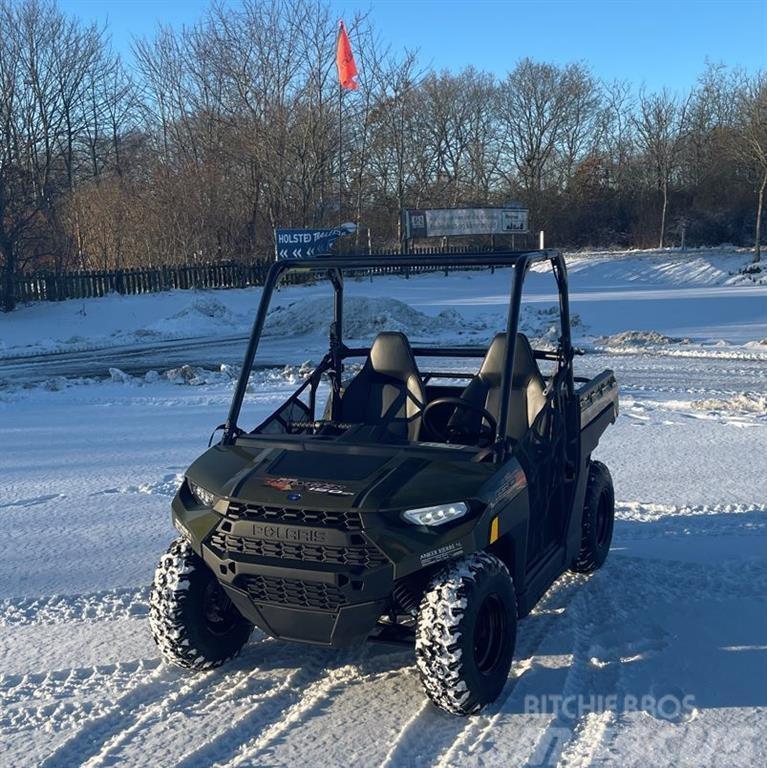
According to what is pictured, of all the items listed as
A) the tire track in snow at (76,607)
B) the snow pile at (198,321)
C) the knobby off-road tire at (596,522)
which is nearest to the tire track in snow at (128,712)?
the tire track in snow at (76,607)

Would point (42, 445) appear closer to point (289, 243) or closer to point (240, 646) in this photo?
point (240, 646)

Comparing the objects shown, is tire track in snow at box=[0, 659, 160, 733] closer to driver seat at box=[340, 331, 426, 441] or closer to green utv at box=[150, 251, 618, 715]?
green utv at box=[150, 251, 618, 715]

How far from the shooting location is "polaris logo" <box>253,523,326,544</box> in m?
3.39

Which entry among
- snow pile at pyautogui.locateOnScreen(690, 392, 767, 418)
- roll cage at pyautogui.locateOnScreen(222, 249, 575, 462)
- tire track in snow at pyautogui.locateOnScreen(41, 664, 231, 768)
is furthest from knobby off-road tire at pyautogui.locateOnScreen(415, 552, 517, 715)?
snow pile at pyautogui.locateOnScreen(690, 392, 767, 418)

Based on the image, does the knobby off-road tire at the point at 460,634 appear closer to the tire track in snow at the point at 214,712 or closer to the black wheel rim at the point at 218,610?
the tire track in snow at the point at 214,712

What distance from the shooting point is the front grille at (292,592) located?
11.3 feet

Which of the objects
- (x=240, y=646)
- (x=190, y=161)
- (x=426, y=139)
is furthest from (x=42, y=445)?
(x=426, y=139)

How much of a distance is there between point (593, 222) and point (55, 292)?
3663 cm

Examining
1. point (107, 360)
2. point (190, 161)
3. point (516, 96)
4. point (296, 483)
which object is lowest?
point (107, 360)

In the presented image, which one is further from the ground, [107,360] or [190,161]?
[190,161]

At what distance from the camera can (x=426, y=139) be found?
173 feet

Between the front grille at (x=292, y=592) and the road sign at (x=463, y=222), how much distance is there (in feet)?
104

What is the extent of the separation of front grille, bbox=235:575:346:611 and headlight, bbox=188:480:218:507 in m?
0.35

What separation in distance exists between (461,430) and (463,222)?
33.9 m
